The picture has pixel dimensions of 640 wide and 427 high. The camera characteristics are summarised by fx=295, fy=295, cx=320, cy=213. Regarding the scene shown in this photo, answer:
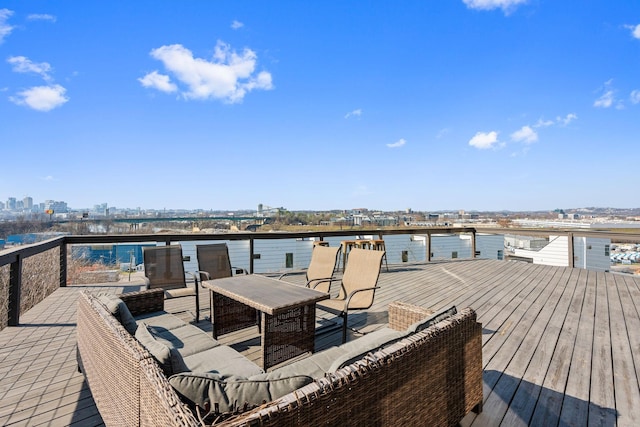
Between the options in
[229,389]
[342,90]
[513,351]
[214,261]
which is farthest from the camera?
Answer: [342,90]

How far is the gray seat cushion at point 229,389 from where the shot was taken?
3.02 feet

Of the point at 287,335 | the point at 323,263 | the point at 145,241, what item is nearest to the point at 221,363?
the point at 287,335

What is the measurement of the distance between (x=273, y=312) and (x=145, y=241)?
13.5ft

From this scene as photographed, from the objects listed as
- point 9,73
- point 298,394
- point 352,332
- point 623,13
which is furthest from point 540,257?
point 9,73

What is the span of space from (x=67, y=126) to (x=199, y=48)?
1226 centimetres

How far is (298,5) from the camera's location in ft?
28.3

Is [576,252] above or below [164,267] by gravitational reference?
below

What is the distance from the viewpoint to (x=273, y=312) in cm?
228

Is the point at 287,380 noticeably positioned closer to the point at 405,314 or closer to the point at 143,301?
the point at 405,314

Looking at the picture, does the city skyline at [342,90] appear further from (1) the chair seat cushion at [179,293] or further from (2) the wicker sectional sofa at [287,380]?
A: (2) the wicker sectional sofa at [287,380]

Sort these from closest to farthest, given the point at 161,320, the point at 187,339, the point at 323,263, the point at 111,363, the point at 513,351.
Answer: the point at 111,363 → the point at 187,339 → the point at 161,320 → the point at 513,351 → the point at 323,263

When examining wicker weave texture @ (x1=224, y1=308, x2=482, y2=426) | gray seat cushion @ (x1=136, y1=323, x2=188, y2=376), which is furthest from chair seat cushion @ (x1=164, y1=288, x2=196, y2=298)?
wicker weave texture @ (x1=224, y1=308, x2=482, y2=426)

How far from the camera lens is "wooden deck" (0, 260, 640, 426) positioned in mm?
1947

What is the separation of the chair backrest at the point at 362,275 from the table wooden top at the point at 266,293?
0.71 m
